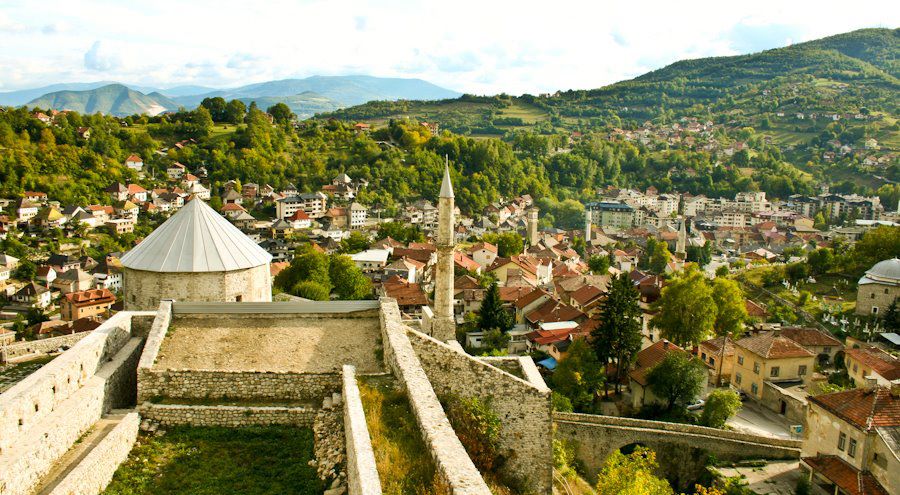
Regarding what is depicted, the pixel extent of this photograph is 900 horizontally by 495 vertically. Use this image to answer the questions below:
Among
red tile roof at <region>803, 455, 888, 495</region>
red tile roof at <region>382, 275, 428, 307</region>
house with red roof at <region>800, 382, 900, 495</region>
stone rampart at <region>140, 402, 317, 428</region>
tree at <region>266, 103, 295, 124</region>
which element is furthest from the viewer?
tree at <region>266, 103, 295, 124</region>

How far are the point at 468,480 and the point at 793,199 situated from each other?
96067mm

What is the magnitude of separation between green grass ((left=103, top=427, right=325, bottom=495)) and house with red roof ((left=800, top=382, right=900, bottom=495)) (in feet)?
39.4

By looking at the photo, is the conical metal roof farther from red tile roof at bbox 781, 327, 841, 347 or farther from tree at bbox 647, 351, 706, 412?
red tile roof at bbox 781, 327, 841, 347

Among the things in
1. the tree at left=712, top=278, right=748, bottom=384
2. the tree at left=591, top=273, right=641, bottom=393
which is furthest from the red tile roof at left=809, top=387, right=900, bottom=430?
the tree at left=712, top=278, right=748, bottom=384

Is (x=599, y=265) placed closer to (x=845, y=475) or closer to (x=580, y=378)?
(x=580, y=378)

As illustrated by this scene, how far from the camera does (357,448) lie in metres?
6.26

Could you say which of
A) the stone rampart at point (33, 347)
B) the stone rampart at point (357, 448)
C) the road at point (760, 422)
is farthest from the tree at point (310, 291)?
the stone rampart at point (357, 448)

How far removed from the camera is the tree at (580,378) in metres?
20.5

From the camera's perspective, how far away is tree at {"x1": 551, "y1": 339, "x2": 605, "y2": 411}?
67.4 feet

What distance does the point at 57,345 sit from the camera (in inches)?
554

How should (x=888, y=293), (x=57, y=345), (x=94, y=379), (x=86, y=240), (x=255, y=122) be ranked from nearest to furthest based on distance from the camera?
(x=94, y=379)
(x=57, y=345)
(x=888, y=293)
(x=86, y=240)
(x=255, y=122)

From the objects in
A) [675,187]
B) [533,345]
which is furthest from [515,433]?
[675,187]

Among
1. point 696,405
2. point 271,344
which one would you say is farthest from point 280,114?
point 271,344

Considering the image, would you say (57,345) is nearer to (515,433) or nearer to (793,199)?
(515,433)
